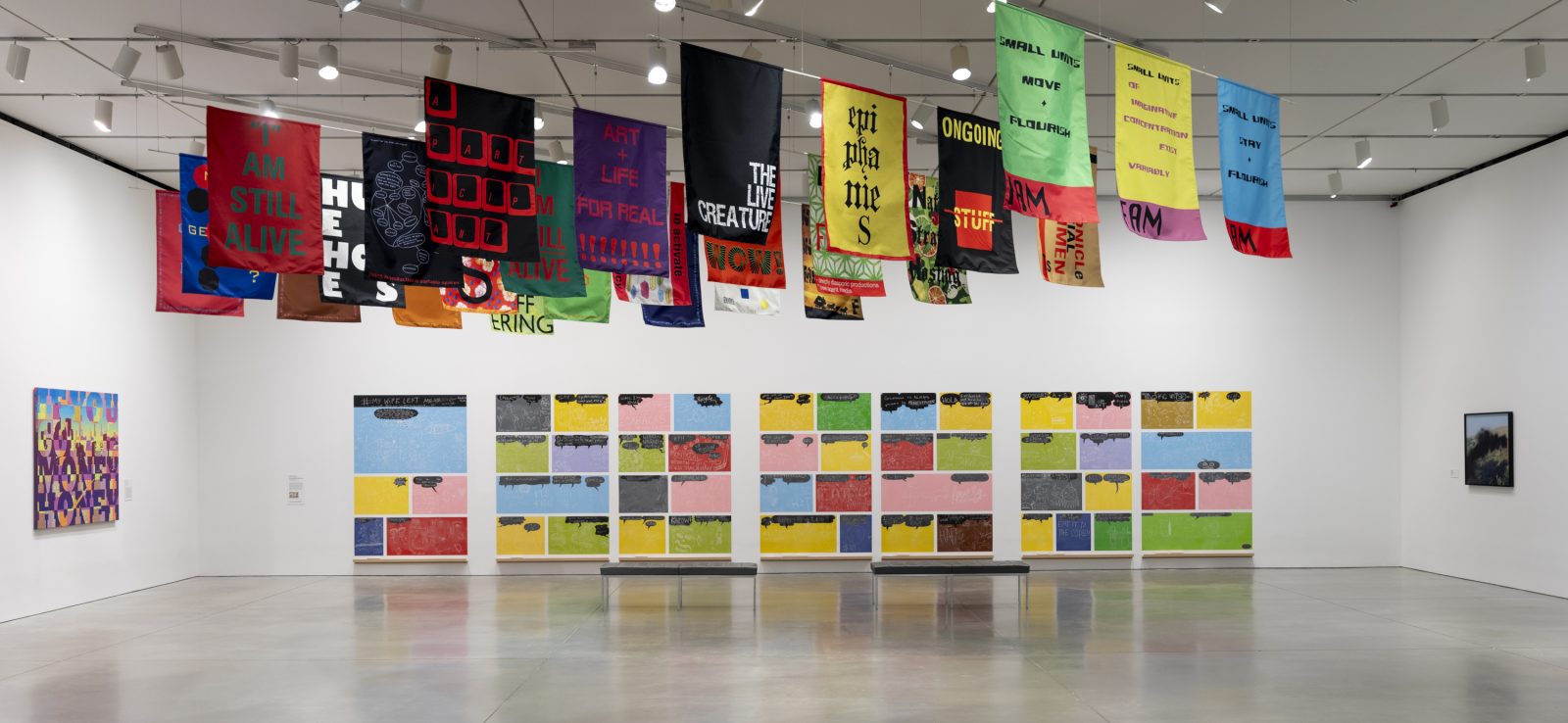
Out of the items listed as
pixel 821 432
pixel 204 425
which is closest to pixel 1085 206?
pixel 821 432

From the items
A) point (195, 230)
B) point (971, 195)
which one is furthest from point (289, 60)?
point (971, 195)

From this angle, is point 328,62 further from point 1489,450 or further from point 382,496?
point 1489,450

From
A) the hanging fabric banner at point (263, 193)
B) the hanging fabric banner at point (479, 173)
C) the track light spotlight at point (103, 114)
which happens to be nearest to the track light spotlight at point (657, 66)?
the hanging fabric banner at point (479, 173)

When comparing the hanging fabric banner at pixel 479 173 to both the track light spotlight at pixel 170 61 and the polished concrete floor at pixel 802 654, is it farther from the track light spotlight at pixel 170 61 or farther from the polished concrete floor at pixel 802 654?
the polished concrete floor at pixel 802 654

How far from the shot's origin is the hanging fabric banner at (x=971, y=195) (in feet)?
29.0

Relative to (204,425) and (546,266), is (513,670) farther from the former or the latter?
(204,425)

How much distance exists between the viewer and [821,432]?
1577cm

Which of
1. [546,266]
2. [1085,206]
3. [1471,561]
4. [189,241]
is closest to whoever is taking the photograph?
[1085,206]

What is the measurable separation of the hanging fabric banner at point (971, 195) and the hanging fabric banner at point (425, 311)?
5041 mm

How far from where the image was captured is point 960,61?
9.83m

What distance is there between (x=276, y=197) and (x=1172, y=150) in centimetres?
625

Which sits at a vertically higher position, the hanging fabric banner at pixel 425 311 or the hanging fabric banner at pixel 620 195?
the hanging fabric banner at pixel 620 195

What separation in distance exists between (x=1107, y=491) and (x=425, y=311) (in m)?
9.28

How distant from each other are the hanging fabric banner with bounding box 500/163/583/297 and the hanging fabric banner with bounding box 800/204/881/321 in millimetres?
2586
